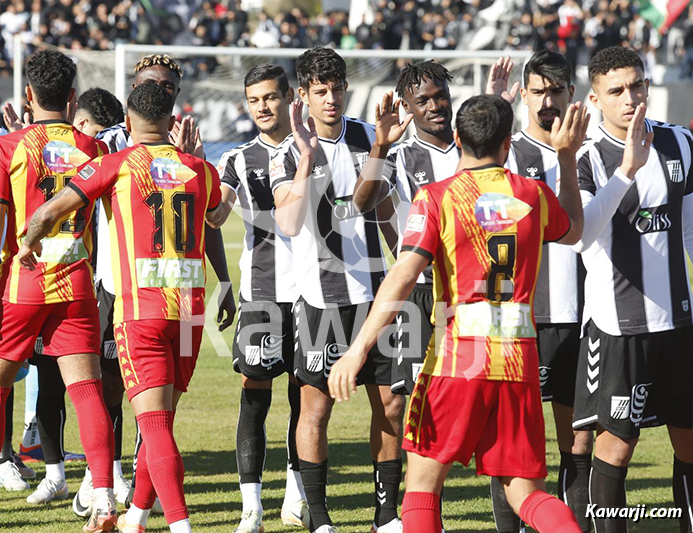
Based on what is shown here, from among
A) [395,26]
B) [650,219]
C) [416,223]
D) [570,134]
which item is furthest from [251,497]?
[395,26]

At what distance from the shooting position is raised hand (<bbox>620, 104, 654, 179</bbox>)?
14.3 ft

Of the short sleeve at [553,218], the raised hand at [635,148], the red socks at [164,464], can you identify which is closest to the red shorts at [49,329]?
the red socks at [164,464]

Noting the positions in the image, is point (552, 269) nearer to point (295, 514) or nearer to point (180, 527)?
point (295, 514)

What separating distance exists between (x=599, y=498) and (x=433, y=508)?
4.14 feet

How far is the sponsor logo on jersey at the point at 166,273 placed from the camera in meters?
4.88

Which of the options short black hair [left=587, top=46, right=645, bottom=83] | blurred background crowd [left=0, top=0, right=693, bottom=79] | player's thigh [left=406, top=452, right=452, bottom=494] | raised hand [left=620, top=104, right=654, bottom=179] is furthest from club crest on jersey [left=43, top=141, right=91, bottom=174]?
blurred background crowd [left=0, top=0, right=693, bottom=79]

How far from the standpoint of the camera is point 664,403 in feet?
15.5

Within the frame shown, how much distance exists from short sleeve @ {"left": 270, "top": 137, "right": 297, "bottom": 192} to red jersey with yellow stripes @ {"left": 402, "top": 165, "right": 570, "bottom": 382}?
1.52 m

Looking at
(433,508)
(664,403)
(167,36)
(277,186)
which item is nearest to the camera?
(433,508)

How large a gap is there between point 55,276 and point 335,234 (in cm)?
156

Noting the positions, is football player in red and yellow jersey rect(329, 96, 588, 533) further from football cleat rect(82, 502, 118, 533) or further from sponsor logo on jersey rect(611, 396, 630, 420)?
football cleat rect(82, 502, 118, 533)

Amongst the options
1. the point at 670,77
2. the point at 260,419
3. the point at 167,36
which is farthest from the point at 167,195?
Answer: the point at 670,77

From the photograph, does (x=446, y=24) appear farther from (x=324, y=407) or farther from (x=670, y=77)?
(x=324, y=407)

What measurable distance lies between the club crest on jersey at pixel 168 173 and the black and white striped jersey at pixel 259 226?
0.98 meters
